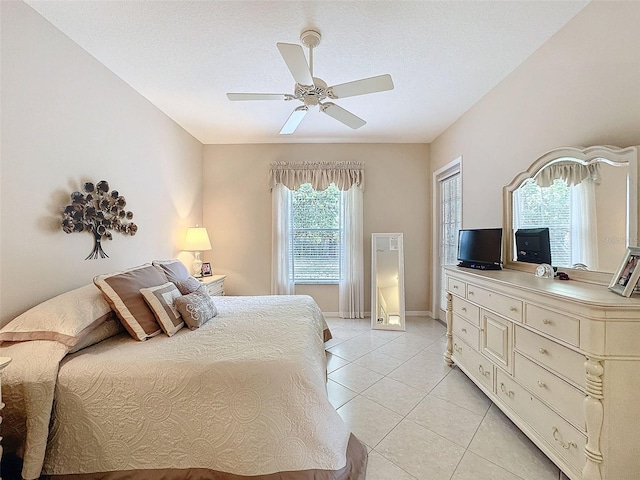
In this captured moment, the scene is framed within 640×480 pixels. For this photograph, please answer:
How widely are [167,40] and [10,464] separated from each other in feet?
9.00

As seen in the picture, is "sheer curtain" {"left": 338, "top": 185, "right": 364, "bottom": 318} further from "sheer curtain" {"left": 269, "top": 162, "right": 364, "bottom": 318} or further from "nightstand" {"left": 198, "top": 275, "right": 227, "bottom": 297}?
"nightstand" {"left": 198, "top": 275, "right": 227, "bottom": 297}

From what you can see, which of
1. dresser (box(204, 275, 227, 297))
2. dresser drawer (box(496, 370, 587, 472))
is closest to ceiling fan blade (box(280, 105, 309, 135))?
dresser (box(204, 275, 227, 297))

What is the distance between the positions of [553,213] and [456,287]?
95 centimetres

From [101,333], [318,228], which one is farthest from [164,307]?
[318,228]

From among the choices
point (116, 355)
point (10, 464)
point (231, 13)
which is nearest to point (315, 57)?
point (231, 13)

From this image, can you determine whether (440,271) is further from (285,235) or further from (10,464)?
(10,464)

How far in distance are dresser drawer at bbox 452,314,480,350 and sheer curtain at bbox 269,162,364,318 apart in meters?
1.85

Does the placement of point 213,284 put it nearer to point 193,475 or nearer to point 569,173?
point 193,475

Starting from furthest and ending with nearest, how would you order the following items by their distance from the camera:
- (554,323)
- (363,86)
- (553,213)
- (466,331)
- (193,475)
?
1. (466,331)
2. (553,213)
3. (363,86)
4. (554,323)
5. (193,475)

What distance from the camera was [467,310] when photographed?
2441mm

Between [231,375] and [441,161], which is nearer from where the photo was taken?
[231,375]

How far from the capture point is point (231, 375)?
1433 mm

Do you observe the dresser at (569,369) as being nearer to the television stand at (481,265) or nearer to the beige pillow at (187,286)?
the television stand at (481,265)

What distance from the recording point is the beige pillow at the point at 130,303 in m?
1.80
